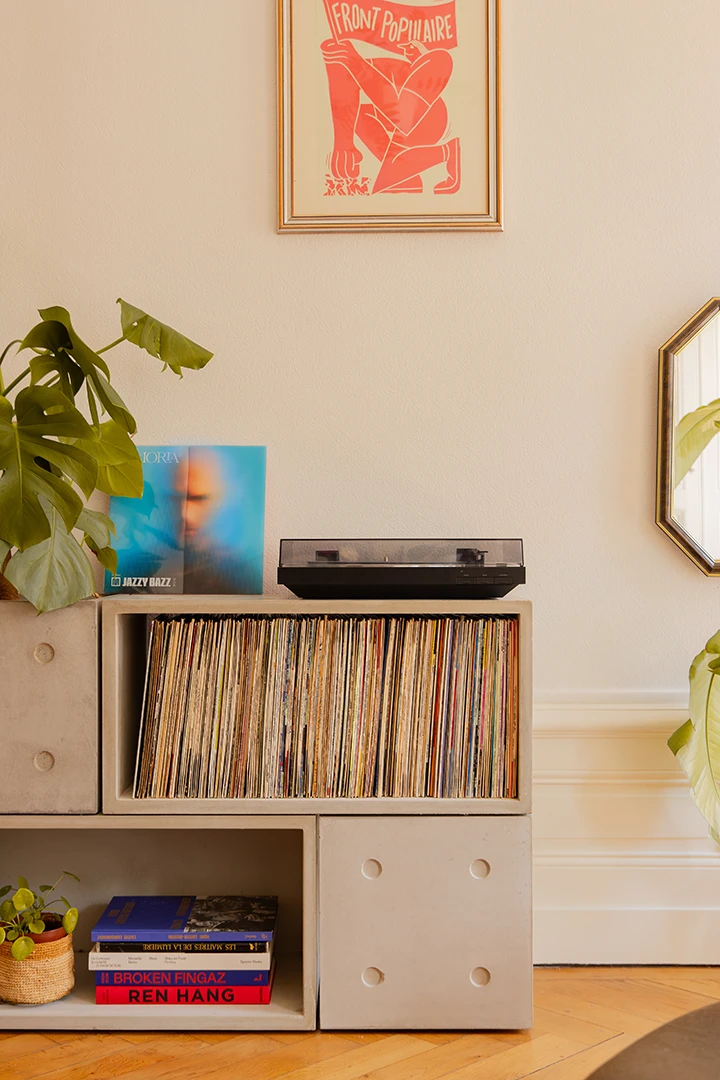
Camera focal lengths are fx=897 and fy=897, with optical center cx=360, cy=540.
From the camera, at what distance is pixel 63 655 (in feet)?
5.21

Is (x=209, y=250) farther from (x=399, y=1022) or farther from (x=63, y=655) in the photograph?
(x=399, y=1022)

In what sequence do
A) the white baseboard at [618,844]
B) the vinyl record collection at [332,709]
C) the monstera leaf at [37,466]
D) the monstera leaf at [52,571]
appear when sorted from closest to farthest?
1. the monstera leaf at [37,466]
2. the monstera leaf at [52,571]
3. the vinyl record collection at [332,709]
4. the white baseboard at [618,844]

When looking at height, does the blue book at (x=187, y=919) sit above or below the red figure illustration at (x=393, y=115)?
below

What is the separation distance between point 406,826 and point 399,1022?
34cm

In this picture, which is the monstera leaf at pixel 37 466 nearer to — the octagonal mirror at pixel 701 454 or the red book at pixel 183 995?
the red book at pixel 183 995

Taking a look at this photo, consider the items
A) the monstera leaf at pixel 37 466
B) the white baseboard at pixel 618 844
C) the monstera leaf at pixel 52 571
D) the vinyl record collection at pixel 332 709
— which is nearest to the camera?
the monstera leaf at pixel 37 466

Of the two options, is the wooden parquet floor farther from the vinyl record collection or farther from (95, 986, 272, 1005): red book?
the vinyl record collection

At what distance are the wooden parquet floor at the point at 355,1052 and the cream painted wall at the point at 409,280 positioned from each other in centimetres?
76

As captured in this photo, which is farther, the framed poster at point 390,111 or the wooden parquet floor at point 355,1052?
the framed poster at point 390,111

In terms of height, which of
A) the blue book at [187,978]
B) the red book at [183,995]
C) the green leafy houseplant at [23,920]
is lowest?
the red book at [183,995]

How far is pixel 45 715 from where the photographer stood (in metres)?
1.58

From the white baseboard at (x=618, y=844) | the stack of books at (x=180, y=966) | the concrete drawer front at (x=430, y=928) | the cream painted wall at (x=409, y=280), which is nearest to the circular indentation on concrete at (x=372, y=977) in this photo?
the concrete drawer front at (x=430, y=928)

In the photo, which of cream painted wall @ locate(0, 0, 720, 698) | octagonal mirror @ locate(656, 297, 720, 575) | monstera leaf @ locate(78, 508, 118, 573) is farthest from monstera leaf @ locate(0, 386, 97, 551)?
octagonal mirror @ locate(656, 297, 720, 575)

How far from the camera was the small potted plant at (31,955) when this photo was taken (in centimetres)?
159
